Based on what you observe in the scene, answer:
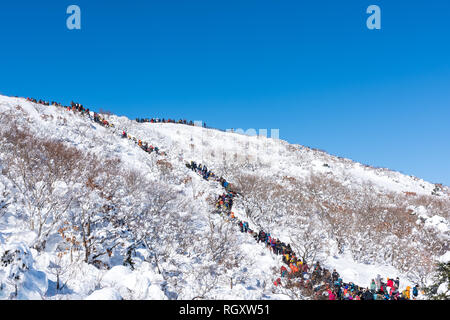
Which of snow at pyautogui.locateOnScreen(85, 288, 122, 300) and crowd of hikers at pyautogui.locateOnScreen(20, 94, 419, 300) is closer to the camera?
snow at pyautogui.locateOnScreen(85, 288, 122, 300)

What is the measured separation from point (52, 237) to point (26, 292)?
19.8ft

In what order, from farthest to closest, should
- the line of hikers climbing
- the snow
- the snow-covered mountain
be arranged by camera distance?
the line of hikers climbing
the snow-covered mountain
the snow

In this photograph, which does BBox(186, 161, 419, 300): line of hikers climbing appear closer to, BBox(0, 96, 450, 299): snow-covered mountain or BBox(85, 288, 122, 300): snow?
BBox(0, 96, 450, 299): snow-covered mountain

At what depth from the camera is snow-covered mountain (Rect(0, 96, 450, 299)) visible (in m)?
9.77

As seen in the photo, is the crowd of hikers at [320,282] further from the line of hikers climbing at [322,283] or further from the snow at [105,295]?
the snow at [105,295]

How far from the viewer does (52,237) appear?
39.0ft

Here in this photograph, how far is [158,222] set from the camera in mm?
16750

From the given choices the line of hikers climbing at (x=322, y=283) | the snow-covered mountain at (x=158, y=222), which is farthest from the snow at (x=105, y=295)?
the line of hikers climbing at (x=322, y=283)

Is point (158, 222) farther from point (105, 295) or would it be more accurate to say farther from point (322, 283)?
point (322, 283)

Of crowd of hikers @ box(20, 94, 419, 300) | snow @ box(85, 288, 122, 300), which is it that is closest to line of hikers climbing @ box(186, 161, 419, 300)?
crowd of hikers @ box(20, 94, 419, 300)

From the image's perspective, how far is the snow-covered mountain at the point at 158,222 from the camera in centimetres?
977

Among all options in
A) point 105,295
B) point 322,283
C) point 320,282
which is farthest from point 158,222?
point 320,282

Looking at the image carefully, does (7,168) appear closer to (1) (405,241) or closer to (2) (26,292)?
(2) (26,292)
